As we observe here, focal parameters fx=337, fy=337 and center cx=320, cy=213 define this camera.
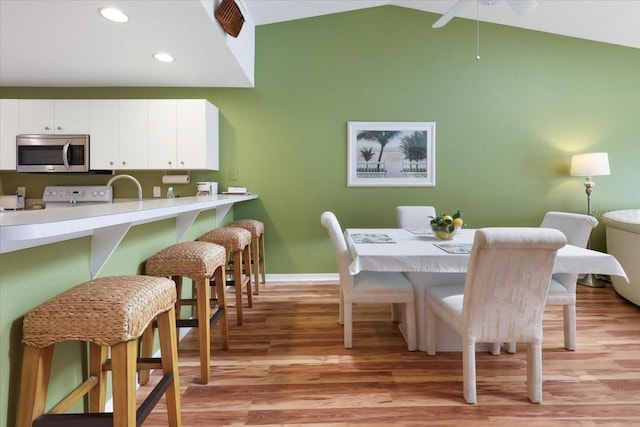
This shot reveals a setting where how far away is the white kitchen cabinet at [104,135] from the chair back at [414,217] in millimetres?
2992

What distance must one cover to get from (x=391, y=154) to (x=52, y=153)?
3578 mm

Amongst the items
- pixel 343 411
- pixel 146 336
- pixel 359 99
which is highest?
pixel 359 99

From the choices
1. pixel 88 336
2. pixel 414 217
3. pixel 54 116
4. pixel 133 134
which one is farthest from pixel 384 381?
pixel 54 116

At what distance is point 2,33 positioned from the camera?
2.48 m

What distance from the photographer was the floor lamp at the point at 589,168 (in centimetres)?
358

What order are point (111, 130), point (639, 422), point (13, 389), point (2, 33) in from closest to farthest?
point (13, 389) → point (639, 422) → point (2, 33) → point (111, 130)

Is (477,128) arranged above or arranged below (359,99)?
below

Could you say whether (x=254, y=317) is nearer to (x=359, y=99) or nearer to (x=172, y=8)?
(x=172, y=8)

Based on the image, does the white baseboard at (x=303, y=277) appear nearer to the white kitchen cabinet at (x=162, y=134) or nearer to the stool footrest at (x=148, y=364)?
the white kitchen cabinet at (x=162, y=134)

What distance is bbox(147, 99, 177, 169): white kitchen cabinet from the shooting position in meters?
3.50

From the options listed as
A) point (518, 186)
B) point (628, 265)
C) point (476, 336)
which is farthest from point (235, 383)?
point (518, 186)

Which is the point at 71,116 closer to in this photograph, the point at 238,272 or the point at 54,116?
the point at 54,116

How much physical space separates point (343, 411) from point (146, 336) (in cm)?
110

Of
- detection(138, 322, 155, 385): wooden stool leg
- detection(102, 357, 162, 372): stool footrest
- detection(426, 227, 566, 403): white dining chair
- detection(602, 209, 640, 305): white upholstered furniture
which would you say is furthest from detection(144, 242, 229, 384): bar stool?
detection(602, 209, 640, 305): white upholstered furniture
